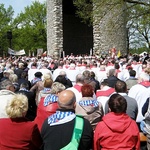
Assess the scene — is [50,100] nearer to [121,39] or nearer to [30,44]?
[121,39]

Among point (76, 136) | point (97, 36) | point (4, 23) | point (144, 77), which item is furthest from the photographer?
point (4, 23)

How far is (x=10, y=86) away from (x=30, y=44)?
56.7 meters

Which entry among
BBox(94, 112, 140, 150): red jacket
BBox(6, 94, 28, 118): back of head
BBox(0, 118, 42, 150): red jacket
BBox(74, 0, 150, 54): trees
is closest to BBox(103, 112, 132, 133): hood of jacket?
BBox(94, 112, 140, 150): red jacket

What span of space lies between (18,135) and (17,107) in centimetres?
37

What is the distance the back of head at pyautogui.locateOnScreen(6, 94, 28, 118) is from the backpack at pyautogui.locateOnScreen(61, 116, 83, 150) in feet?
2.33

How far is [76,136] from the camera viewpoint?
4570 mm

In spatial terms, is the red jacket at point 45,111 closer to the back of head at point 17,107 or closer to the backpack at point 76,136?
the back of head at point 17,107

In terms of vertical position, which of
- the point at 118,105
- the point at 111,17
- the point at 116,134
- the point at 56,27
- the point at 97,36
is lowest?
the point at 116,134

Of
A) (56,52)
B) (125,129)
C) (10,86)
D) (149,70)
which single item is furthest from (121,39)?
(125,129)

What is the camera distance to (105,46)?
33.2m

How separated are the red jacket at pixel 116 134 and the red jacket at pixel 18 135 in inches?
33.2

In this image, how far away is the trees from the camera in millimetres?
20031

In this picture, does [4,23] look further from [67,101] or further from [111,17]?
[67,101]

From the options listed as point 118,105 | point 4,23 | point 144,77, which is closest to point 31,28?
point 4,23
